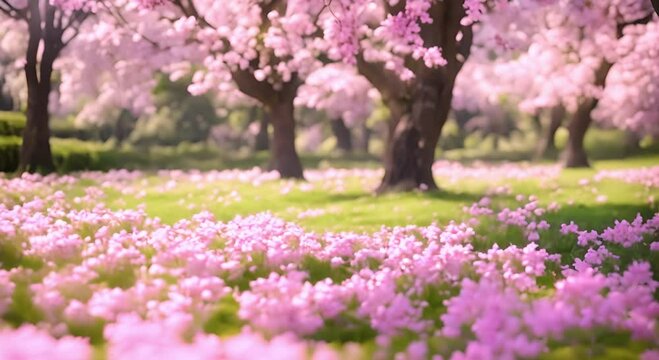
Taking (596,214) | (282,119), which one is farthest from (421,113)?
(282,119)

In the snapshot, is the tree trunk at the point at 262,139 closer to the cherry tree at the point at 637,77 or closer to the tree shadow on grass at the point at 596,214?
the cherry tree at the point at 637,77

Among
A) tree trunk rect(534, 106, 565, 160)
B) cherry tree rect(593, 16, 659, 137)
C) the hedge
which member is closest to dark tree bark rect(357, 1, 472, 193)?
cherry tree rect(593, 16, 659, 137)

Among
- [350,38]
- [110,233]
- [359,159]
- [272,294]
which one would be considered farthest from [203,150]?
[272,294]

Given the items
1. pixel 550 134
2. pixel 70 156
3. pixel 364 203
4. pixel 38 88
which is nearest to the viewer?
pixel 364 203

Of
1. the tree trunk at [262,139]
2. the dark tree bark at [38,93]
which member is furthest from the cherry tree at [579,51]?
the dark tree bark at [38,93]

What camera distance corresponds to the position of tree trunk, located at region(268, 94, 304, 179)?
75.7ft

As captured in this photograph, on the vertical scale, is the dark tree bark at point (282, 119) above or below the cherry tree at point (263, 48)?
below

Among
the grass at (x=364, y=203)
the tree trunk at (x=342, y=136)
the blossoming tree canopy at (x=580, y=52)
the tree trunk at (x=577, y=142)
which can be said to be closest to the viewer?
the grass at (x=364, y=203)

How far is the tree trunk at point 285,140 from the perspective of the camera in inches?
908

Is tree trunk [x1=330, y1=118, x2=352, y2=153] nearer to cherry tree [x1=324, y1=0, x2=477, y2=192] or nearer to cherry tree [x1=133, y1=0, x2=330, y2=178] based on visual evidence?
cherry tree [x1=133, y1=0, x2=330, y2=178]

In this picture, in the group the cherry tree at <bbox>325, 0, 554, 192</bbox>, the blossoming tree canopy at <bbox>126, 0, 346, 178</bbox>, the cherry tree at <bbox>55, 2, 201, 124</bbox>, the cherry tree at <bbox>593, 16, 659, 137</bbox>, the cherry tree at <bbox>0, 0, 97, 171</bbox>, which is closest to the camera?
the blossoming tree canopy at <bbox>126, 0, 346, 178</bbox>

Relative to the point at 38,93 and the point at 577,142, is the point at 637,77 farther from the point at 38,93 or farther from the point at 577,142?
Answer: the point at 38,93

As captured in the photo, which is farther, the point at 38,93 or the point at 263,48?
the point at 38,93

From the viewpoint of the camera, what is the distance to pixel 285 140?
23.5 m
